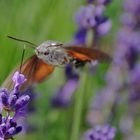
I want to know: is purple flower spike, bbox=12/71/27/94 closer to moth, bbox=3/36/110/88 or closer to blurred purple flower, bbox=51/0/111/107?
moth, bbox=3/36/110/88

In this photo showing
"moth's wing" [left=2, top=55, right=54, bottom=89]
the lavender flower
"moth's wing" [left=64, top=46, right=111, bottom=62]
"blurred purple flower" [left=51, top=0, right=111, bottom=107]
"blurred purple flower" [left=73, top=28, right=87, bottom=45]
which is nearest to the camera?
the lavender flower

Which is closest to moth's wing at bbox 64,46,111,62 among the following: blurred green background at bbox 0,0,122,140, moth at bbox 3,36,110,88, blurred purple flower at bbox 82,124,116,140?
moth at bbox 3,36,110,88

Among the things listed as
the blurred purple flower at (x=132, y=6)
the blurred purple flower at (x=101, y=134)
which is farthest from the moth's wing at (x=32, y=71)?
the blurred purple flower at (x=132, y=6)

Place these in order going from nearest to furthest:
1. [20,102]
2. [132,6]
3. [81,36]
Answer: [20,102] < [81,36] < [132,6]

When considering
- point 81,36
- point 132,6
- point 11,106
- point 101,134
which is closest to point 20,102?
point 11,106

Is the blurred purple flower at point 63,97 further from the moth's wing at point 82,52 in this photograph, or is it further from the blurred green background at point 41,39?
the moth's wing at point 82,52

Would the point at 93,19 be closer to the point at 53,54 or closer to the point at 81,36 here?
the point at 81,36

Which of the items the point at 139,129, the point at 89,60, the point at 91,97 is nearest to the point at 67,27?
the point at 91,97
